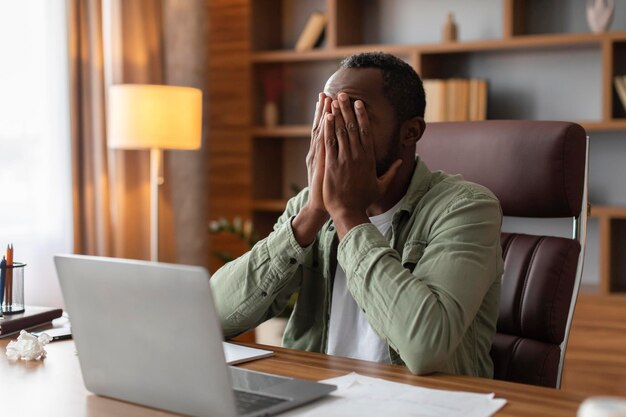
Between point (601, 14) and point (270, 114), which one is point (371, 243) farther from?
point (270, 114)

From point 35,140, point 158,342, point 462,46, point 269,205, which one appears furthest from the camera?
point 269,205

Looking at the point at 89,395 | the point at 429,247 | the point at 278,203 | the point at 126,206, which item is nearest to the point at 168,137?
the point at 126,206

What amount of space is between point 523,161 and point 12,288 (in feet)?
3.40

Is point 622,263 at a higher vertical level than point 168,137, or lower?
lower

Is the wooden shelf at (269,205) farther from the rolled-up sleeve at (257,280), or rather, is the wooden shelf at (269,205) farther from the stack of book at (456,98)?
the rolled-up sleeve at (257,280)

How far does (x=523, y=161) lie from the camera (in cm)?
176

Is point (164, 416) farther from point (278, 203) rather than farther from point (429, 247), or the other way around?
point (278, 203)

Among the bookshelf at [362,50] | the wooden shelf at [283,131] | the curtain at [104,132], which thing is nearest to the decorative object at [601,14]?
the bookshelf at [362,50]

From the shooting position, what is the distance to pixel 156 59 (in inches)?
148

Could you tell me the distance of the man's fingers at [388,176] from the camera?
1615 mm

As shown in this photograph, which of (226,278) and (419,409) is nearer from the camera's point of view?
(419,409)

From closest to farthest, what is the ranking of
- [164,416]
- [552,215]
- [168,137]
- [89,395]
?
[164,416] → [89,395] → [552,215] → [168,137]

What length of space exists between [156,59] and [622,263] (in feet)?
7.01

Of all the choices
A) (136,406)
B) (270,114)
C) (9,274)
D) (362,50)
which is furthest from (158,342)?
(270,114)
